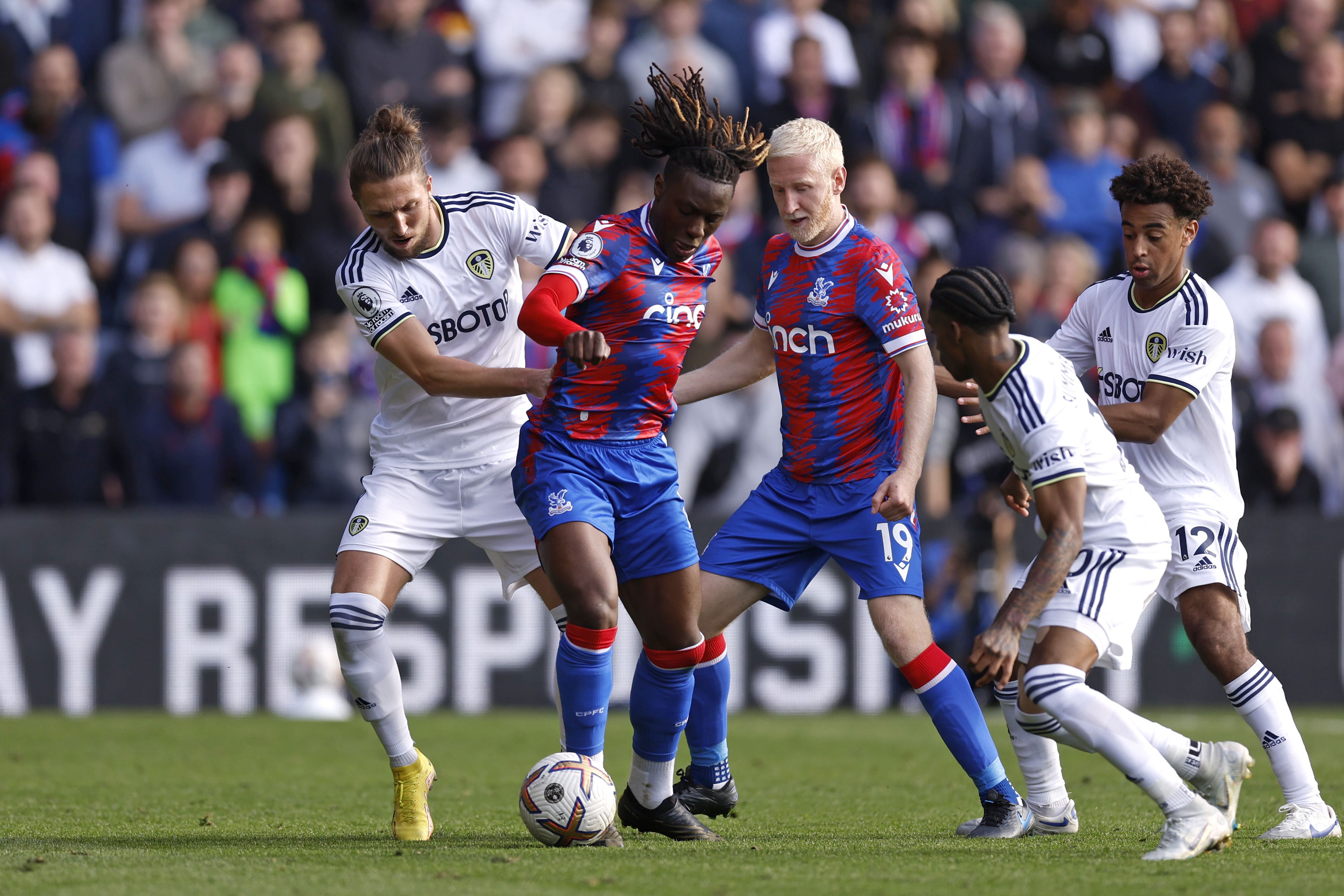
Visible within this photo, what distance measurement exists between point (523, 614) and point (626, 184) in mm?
3625

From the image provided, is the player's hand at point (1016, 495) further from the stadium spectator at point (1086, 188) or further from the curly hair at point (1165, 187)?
the stadium spectator at point (1086, 188)

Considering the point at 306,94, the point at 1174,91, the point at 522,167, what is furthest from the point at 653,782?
the point at 1174,91

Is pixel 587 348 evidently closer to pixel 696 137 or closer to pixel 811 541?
pixel 696 137

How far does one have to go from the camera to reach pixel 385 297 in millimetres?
6551

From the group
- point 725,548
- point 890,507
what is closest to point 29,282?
point 725,548

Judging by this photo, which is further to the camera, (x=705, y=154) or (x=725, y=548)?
(x=725, y=548)

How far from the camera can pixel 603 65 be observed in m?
14.7

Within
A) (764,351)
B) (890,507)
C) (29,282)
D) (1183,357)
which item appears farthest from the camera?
(29,282)

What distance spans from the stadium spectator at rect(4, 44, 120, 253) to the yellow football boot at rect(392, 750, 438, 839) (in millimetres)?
8637

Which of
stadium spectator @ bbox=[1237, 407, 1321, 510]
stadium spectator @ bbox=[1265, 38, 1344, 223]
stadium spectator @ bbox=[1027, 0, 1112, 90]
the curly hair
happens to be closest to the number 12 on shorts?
the curly hair

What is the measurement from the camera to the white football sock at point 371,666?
6387 mm

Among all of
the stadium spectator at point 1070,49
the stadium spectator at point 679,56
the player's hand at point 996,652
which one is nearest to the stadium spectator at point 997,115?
the stadium spectator at point 1070,49

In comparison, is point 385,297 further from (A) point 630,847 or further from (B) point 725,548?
(A) point 630,847

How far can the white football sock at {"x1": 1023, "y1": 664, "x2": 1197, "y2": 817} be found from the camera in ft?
18.0
